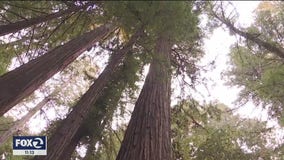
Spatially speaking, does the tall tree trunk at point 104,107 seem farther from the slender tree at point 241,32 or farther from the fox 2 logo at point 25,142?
the slender tree at point 241,32

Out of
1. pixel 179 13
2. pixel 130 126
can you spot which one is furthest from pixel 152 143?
pixel 179 13

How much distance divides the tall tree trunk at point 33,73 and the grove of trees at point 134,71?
0.02 m

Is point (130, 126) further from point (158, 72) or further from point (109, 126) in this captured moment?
point (109, 126)

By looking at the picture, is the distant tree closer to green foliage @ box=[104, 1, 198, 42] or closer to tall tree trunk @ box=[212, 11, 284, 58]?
tall tree trunk @ box=[212, 11, 284, 58]

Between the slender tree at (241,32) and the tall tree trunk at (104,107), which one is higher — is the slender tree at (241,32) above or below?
above

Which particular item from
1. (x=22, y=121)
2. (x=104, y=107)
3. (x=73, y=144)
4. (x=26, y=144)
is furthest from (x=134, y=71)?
(x=22, y=121)

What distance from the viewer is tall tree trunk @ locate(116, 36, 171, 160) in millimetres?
5621

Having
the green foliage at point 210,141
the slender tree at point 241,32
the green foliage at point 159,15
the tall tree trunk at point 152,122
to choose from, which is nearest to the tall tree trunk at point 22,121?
the green foliage at point 210,141

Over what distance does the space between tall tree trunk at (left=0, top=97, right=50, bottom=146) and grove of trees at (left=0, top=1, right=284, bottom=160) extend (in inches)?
152

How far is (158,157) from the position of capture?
218 inches

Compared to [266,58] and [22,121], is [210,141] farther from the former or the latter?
[22,121]

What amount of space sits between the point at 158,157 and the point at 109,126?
3.72 metres

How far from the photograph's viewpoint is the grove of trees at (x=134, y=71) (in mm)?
5098

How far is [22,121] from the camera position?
14.3 meters
